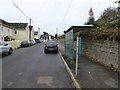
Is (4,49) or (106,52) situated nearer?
(106,52)

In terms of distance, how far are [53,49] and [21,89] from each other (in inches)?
867

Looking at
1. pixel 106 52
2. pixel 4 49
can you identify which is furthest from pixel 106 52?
pixel 4 49

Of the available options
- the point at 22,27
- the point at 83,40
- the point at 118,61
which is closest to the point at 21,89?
the point at 118,61

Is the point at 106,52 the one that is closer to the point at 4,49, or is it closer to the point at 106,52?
the point at 106,52

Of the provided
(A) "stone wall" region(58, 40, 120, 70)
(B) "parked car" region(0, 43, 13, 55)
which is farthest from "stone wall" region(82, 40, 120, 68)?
(B) "parked car" region(0, 43, 13, 55)

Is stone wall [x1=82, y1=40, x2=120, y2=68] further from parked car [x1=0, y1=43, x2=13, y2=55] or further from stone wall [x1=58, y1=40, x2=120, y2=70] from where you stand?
parked car [x1=0, y1=43, x2=13, y2=55]

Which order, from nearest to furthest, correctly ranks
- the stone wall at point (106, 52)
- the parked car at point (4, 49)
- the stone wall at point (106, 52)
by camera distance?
the stone wall at point (106, 52) < the stone wall at point (106, 52) < the parked car at point (4, 49)

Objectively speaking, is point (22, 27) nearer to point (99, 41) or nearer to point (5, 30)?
point (5, 30)

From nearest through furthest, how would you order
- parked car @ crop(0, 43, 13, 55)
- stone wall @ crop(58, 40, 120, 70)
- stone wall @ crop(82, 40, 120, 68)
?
stone wall @ crop(58, 40, 120, 70) < stone wall @ crop(82, 40, 120, 68) < parked car @ crop(0, 43, 13, 55)

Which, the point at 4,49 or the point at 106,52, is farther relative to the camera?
the point at 4,49

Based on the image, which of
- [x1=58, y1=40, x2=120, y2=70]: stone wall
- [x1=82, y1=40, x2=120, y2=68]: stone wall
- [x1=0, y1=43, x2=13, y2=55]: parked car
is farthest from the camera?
[x1=0, y1=43, x2=13, y2=55]: parked car

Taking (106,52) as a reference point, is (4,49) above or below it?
below

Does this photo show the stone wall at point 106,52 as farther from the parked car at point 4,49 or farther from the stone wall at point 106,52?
the parked car at point 4,49

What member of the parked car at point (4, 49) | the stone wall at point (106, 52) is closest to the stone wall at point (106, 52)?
the stone wall at point (106, 52)
